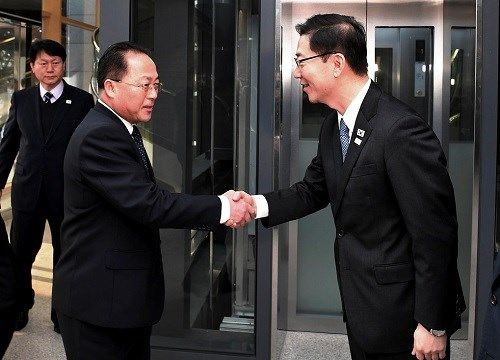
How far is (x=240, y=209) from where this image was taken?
2604mm

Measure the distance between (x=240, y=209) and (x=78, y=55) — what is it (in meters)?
7.21

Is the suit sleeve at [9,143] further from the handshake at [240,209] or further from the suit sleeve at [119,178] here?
the suit sleeve at [119,178]

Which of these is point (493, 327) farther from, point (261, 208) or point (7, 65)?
point (7, 65)

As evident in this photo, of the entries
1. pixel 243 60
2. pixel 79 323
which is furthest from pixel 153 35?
pixel 79 323

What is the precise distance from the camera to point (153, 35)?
3.45 m

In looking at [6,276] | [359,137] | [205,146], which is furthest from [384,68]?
[6,276]

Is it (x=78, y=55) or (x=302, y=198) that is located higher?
(x=78, y=55)

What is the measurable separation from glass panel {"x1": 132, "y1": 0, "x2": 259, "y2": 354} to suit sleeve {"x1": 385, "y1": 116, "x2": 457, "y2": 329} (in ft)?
4.83

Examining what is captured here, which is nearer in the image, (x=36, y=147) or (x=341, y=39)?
(x=341, y=39)

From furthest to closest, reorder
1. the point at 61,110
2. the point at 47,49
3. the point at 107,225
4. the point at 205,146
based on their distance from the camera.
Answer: the point at 47,49, the point at 61,110, the point at 205,146, the point at 107,225

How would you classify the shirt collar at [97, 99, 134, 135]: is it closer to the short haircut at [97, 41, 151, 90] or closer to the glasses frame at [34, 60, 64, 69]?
the short haircut at [97, 41, 151, 90]

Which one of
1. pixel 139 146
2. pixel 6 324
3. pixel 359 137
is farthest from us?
pixel 6 324

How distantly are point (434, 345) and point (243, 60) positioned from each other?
5.89 ft

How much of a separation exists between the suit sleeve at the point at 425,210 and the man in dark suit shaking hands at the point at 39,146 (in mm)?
2599
